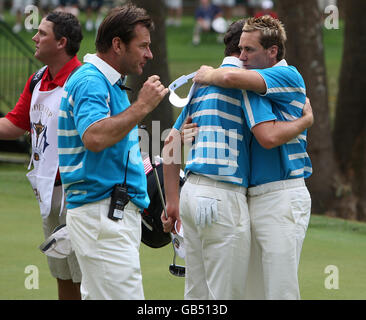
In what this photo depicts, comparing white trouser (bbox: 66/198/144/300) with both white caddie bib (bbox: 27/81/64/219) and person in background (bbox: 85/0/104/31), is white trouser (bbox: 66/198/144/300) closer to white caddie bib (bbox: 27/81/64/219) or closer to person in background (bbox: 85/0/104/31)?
white caddie bib (bbox: 27/81/64/219)

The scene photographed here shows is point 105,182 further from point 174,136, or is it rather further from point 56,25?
point 56,25

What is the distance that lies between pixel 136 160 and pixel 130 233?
1.30 ft

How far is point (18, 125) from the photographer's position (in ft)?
17.9

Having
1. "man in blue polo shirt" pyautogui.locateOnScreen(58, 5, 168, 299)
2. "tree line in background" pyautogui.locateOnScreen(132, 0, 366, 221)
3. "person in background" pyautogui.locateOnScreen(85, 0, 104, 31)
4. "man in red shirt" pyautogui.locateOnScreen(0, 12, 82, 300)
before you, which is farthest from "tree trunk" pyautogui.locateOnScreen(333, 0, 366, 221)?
"person in background" pyautogui.locateOnScreen(85, 0, 104, 31)

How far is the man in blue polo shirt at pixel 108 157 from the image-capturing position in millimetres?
3984

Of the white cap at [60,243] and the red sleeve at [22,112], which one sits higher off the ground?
the red sleeve at [22,112]

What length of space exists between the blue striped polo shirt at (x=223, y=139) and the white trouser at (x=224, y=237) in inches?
2.7

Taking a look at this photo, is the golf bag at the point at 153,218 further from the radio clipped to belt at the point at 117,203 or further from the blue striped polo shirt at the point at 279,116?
the radio clipped to belt at the point at 117,203

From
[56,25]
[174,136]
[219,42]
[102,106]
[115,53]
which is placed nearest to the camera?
[102,106]

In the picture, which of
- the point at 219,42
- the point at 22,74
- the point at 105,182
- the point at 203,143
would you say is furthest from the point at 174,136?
the point at 219,42

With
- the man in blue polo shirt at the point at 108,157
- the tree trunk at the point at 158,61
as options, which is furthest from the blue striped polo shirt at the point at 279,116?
the tree trunk at the point at 158,61

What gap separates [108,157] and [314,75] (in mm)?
7811

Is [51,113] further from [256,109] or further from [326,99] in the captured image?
[326,99]

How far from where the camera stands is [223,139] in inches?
168
